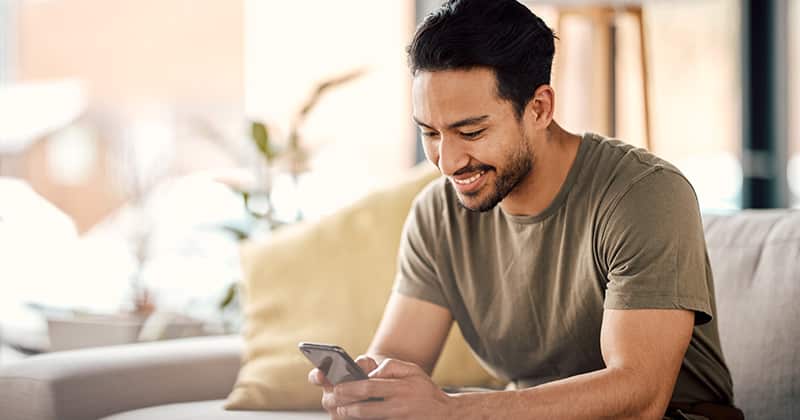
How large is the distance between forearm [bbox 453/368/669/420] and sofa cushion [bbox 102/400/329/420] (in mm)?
611

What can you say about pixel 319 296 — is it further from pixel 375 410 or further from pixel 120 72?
pixel 120 72

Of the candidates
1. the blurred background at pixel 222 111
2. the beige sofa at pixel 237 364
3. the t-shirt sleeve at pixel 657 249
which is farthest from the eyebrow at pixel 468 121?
the blurred background at pixel 222 111

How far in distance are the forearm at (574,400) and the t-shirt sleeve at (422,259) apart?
0.44 meters

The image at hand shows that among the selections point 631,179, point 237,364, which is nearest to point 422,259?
point 631,179

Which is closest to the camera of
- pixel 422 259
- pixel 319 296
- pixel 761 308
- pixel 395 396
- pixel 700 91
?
pixel 395 396

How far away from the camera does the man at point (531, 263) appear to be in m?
1.61

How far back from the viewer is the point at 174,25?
474cm

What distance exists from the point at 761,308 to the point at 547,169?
472 mm

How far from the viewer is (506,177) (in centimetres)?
180

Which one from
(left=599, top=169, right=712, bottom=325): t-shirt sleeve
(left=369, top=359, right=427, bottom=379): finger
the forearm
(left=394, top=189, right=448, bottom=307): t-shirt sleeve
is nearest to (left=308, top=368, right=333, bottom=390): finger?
(left=369, top=359, right=427, bottom=379): finger

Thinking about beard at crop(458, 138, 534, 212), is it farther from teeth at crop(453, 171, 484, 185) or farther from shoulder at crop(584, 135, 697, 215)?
shoulder at crop(584, 135, 697, 215)

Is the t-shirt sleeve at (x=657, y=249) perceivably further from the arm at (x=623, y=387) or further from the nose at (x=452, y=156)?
the nose at (x=452, y=156)

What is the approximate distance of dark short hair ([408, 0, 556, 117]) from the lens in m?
1.76

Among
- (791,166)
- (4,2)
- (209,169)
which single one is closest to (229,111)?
(209,169)
